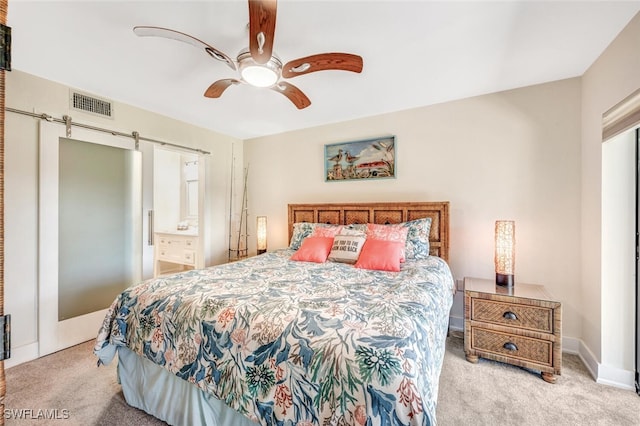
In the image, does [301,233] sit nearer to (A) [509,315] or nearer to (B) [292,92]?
(B) [292,92]

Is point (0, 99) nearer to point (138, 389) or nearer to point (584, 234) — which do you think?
point (138, 389)

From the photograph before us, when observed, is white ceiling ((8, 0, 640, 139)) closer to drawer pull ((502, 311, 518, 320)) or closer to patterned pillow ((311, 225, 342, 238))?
patterned pillow ((311, 225, 342, 238))

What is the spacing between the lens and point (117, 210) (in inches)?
120

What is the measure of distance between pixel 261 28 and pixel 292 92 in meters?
0.79

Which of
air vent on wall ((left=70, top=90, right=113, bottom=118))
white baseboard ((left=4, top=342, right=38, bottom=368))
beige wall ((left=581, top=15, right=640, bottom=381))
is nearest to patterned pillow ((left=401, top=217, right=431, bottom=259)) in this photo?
beige wall ((left=581, top=15, right=640, bottom=381))

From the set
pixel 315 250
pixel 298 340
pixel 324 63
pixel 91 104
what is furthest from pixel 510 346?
pixel 91 104

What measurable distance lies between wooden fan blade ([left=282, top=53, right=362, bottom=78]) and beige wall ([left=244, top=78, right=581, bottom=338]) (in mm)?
1620

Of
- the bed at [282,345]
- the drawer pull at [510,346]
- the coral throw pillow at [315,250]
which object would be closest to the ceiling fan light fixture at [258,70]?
the bed at [282,345]

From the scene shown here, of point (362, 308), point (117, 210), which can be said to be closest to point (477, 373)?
point (362, 308)

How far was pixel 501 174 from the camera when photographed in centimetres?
271

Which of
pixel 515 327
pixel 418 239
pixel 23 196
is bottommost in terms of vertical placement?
pixel 515 327

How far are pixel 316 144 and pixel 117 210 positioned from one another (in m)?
A: 2.51

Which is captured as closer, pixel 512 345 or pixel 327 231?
pixel 512 345

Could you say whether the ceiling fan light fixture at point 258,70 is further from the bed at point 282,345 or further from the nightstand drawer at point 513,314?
the nightstand drawer at point 513,314
